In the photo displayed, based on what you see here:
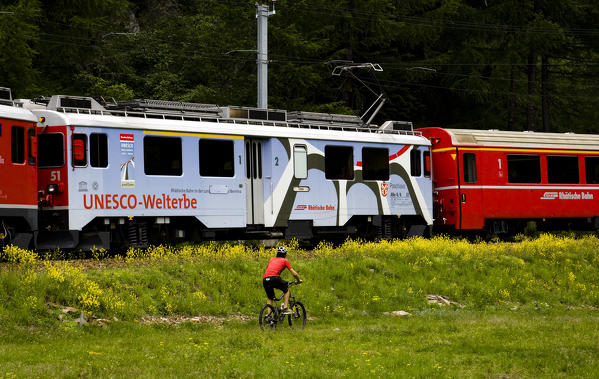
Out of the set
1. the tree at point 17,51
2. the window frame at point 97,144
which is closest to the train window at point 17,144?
the window frame at point 97,144

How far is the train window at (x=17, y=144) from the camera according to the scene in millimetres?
20453

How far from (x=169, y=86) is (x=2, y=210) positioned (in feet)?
81.5

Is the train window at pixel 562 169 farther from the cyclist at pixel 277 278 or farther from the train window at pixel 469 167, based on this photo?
the cyclist at pixel 277 278

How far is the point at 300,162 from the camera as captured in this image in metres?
26.6

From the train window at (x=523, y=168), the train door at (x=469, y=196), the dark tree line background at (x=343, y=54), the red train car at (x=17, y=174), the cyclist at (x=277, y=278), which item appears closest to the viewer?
the cyclist at (x=277, y=278)

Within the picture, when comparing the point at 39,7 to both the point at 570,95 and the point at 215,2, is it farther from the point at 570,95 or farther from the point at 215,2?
the point at 570,95

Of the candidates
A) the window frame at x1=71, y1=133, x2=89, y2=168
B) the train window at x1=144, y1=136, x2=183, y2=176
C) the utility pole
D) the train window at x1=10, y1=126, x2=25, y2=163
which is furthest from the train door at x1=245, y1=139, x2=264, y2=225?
the train window at x1=10, y1=126, x2=25, y2=163

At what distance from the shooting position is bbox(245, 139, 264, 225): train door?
25656mm

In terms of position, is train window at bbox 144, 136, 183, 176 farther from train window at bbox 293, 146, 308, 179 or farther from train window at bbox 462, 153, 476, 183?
train window at bbox 462, 153, 476, 183

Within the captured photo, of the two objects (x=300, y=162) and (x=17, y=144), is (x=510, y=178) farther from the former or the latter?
(x=17, y=144)

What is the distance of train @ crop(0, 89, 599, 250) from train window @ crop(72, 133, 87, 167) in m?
0.03

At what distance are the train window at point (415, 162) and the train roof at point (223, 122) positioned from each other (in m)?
0.32

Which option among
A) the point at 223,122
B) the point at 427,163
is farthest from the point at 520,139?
the point at 223,122

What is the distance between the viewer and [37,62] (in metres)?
39.3
